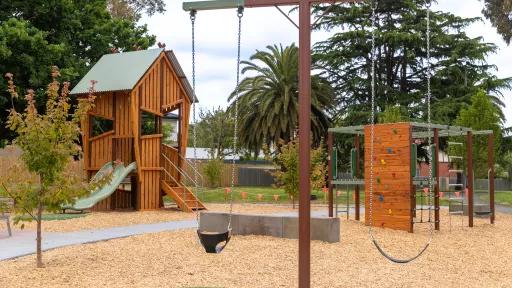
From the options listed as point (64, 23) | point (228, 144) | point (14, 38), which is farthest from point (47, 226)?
point (228, 144)

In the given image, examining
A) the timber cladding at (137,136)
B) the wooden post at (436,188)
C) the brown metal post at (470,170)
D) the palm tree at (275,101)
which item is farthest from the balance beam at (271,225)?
the palm tree at (275,101)

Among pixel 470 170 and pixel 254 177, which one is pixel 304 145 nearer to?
pixel 470 170

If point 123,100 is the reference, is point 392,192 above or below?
below

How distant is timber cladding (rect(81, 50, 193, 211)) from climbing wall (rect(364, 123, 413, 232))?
7735 millimetres

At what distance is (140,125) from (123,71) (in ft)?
6.64

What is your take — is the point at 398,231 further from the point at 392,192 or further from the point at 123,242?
the point at 123,242

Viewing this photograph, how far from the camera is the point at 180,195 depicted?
19828 millimetres

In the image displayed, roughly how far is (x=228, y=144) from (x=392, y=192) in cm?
4317

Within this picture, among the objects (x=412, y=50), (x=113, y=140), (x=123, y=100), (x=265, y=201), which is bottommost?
(x=265, y=201)

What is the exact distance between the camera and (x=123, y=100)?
19.4m

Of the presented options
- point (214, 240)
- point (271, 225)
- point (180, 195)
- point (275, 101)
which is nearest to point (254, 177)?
point (275, 101)

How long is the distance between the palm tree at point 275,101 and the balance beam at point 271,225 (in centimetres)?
2223

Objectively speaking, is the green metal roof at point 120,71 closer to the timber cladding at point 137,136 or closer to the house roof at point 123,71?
the house roof at point 123,71

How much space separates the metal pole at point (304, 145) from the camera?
260 inches
